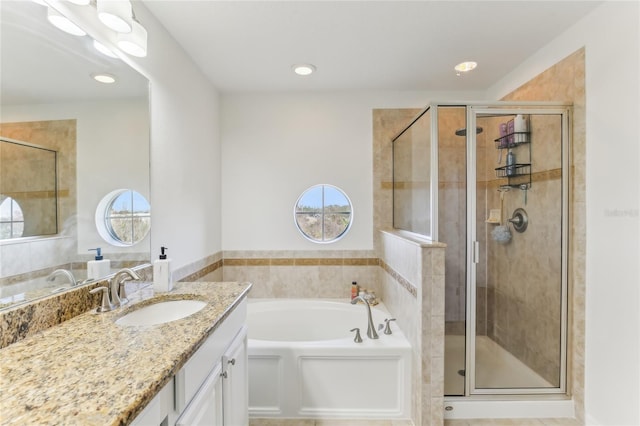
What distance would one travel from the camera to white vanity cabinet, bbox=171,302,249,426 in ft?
3.17

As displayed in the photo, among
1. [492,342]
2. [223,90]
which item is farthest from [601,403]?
[223,90]

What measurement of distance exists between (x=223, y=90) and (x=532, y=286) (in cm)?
305

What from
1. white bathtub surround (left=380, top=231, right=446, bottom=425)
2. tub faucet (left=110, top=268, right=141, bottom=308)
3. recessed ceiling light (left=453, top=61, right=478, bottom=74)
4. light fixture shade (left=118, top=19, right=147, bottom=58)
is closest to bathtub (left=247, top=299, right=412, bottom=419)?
white bathtub surround (left=380, top=231, right=446, bottom=425)

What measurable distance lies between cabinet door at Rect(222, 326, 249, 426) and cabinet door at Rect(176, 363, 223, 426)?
0.05 meters

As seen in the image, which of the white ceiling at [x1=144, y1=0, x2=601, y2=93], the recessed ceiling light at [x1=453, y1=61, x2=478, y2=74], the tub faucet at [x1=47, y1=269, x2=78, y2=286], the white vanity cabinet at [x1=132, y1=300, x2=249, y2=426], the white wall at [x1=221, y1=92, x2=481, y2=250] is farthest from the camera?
the white wall at [x1=221, y1=92, x2=481, y2=250]

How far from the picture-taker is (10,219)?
0.99 m

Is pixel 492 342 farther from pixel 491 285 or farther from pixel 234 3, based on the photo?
pixel 234 3

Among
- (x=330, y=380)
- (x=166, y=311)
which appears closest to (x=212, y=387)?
(x=166, y=311)

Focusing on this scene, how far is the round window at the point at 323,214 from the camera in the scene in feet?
9.83

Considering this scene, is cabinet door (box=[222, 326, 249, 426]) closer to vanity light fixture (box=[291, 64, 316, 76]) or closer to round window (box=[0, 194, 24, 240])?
round window (box=[0, 194, 24, 240])

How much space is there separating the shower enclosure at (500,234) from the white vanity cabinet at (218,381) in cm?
132

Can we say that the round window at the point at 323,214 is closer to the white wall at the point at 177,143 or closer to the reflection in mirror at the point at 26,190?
the white wall at the point at 177,143

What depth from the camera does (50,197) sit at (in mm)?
1145

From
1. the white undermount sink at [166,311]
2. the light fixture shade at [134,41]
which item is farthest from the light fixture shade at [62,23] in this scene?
the white undermount sink at [166,311]
